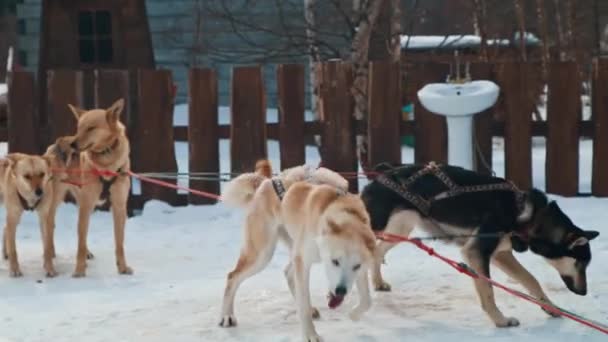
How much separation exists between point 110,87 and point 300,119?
187cm

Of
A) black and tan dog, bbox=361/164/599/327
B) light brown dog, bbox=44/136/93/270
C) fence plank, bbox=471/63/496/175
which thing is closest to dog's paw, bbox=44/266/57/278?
light brown dog, bbox=44/136/93/270

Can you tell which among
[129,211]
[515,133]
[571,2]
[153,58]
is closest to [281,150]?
[129,211]

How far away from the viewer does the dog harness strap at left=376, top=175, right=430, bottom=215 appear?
570cm

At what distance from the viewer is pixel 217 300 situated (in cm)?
602

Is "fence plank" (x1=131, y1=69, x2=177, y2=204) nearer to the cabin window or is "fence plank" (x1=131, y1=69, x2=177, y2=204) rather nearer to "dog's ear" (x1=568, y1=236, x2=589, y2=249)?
"dog's ear" (x1=568, y1=236, x2=589, y2=249)

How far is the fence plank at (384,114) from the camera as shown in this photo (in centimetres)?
925

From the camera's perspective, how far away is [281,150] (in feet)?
30.6

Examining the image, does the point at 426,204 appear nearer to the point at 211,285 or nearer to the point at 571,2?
the point at 211,285

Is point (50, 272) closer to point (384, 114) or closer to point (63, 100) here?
point (63, 100)

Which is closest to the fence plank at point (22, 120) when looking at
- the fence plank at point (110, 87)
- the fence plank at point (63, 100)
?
the fence plank at point (63, 100)

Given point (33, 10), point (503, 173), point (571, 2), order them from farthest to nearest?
1. point (571, 2)
2. point (33, 10)
3. point (503, 173)

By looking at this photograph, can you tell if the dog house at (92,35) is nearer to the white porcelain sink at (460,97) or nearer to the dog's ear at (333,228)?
the white porcelain sink at (460,97)

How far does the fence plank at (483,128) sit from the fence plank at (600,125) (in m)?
0.98

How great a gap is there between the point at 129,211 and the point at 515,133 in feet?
12.5
